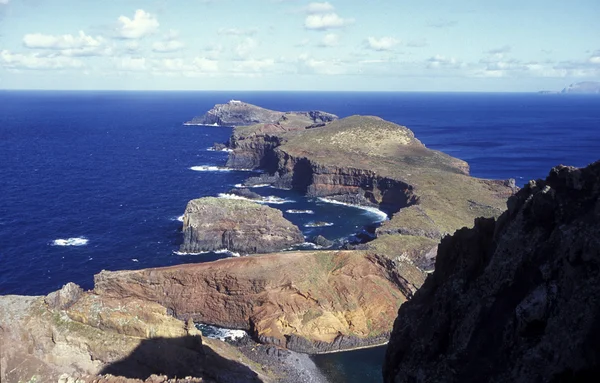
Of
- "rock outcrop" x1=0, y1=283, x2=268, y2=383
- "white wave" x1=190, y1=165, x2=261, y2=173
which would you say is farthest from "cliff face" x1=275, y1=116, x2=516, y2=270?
"rock outcrop" x1=0, y1=283, x2=268, y2=383

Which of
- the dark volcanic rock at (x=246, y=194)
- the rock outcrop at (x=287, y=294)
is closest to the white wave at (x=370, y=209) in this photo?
the dark volcanic rock at (x=246, y=194)

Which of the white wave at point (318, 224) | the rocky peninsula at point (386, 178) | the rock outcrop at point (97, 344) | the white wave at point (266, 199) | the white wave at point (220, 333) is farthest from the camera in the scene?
the white wave at point (266, 199)

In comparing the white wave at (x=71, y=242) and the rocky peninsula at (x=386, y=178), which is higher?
the rocky peninsula at (x=386, y=178)

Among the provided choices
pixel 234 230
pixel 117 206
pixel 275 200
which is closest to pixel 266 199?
pixel 275 200

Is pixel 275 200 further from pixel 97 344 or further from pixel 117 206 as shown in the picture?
pixel 97 344

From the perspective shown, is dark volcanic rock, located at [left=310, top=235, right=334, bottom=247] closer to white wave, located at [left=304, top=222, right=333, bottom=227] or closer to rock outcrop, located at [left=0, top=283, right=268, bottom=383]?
white wave, located at [left=304, top=222, right=333, bottom=227]

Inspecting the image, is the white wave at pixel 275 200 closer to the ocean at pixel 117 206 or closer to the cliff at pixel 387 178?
the ocean at pixel 117 206

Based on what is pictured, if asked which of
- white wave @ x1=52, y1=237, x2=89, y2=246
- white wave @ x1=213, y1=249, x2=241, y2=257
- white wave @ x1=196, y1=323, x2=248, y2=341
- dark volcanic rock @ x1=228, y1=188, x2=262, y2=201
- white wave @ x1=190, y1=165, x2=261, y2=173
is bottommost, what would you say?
white wave @ x1=196, y1=323, x2=248, y2=341
